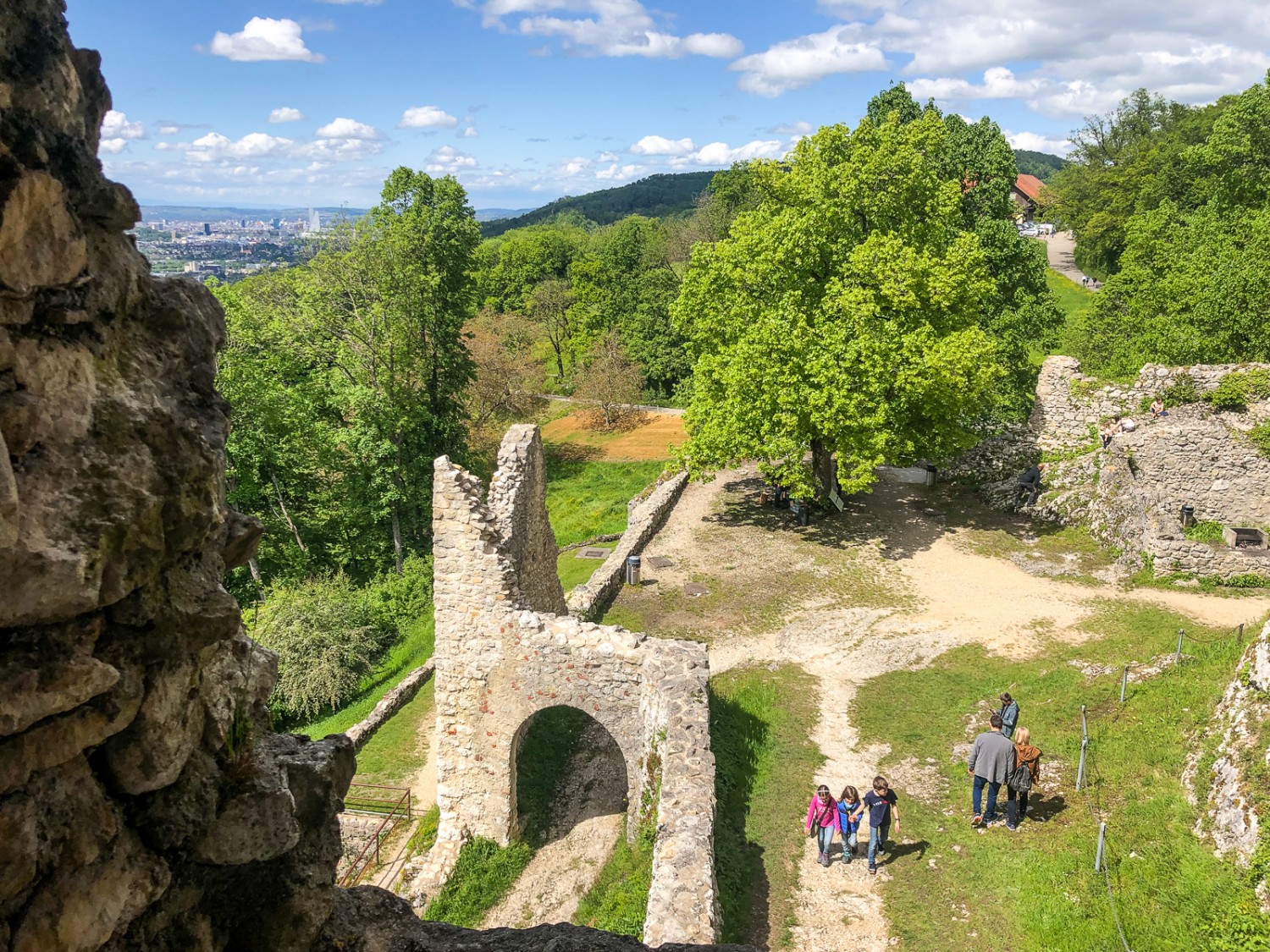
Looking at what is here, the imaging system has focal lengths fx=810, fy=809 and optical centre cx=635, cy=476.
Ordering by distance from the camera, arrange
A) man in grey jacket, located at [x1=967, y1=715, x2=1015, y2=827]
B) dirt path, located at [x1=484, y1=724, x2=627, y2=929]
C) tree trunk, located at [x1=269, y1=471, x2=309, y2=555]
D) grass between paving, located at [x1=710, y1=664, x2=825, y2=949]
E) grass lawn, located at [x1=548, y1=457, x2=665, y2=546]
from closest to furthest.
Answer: grass between paving, located at [x1=710, y1=664, x2=825, y2=949] < man in grey jacket, located at [x1=967, y1=715, x2=1015, y2=827] < dirt path, located at [x1=484, y1=724, x2=627, y2=929] < tree trunk, located at [x1=269, y1=471, x2=309, y2=555] < grass lawn, located at [x1=548, y1=457, x2=665, y2=546]

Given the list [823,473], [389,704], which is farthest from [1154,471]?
[389,704]

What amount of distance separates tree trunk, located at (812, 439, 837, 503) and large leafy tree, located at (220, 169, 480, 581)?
1545cm

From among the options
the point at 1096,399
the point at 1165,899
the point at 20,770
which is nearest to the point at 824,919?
the point at 1165,899

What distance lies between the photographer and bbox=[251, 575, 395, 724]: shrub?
73.5 ft

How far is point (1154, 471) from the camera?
2136cm

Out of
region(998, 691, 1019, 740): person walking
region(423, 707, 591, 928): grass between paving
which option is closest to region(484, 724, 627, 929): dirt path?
region(423, 707, 591, 928): grass between paving

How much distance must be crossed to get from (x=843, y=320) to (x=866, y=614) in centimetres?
787

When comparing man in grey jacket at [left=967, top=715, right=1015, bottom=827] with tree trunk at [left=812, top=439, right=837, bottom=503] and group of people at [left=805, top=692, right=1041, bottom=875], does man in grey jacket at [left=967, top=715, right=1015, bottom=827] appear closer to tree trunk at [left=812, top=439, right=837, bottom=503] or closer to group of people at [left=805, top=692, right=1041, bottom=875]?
group of people at [left=805, top=692, right=1041, bottom=875]

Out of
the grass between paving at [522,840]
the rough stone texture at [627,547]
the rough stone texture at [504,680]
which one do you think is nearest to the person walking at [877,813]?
the rough stone texture at [504,680]

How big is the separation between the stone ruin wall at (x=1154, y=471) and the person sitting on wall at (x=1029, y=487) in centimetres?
24

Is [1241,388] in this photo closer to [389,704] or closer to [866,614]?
[866,614]

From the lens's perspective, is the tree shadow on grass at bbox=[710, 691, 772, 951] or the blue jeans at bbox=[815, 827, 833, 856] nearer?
the tree shadow on grass at bbox=[710, 691, 772, 951]

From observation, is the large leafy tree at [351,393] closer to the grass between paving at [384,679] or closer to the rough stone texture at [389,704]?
the grass between paving at [384,679]

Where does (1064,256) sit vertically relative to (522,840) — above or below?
above
